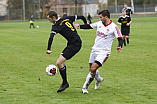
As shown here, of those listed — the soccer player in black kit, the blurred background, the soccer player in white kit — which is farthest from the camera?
the blurred background

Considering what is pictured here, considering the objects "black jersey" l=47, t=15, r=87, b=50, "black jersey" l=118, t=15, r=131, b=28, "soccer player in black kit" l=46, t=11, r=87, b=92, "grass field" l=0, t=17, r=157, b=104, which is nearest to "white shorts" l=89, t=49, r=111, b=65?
"soccer player in black kit" l=46, t=11, r=87, b=92

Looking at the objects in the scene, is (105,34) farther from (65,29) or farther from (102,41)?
(65,29)

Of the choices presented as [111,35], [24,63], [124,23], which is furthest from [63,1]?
[111,35]

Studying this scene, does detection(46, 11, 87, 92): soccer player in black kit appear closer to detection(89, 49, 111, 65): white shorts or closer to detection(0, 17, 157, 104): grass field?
detection(89, 49, 111, 65): white shorts

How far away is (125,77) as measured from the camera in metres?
10.3

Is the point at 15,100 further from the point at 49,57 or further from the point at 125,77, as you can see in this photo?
the point at 49,57

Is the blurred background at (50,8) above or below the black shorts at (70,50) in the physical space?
above

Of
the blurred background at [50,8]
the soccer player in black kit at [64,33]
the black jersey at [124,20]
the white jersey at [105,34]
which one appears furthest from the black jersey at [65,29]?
the blurred background at [50,8]

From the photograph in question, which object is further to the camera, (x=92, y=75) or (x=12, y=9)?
(x=12, y=9)

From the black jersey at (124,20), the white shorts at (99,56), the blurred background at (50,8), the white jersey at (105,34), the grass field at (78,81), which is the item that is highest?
the blurred background at (50,8)

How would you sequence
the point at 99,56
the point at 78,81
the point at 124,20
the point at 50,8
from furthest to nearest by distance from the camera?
the point at 50,8 → the point at 124,20 → the point at 78,81 → the point at 99,56

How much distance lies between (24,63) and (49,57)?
2033mm

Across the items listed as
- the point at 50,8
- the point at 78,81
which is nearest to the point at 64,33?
the point at 78,81

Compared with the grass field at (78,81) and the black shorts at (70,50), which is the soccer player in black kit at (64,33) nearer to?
the black shorts at (70,50)
